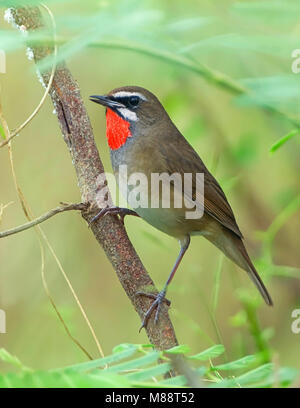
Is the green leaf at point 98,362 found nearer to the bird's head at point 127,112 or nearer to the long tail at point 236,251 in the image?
the bird's head at point 127,112

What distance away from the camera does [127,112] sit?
12.8 feet

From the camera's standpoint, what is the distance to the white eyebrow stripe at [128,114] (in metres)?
3.86

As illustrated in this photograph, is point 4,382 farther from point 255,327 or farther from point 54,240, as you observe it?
point 54,240

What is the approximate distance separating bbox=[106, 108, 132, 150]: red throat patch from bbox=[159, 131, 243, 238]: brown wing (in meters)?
0.24

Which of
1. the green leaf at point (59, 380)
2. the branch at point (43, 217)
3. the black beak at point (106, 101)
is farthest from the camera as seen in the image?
the black beak at point (106, 101)

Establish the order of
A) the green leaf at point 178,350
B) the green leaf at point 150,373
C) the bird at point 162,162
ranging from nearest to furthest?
the green leaf at point 150,373 → the green leaf at point 178,350 → the bird at point 162,162

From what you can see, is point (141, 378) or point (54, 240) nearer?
point (141, 378)

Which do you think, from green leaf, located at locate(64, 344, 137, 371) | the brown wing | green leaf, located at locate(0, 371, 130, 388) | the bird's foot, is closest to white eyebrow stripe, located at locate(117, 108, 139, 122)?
the brown wing

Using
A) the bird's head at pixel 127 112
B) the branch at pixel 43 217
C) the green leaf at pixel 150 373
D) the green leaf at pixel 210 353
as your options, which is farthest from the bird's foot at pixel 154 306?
the bird's head at pixel 127 112

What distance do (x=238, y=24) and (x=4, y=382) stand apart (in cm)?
98

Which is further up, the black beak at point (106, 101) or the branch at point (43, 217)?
the black beak at point (106, 101)

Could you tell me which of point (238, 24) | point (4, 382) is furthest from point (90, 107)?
point (4, 382)

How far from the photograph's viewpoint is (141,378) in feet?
4.72

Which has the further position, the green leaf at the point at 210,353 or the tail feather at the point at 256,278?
the tail feather at the point at 256,278
